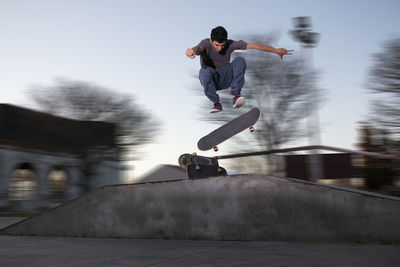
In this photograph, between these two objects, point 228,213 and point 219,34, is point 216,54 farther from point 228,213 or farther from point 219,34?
point 228,213

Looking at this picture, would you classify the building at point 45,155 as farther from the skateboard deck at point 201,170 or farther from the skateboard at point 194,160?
the skateboard deck at point 201,170

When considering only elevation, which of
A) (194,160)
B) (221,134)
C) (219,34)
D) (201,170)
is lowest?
(201,170)

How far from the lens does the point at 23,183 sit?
25.8m

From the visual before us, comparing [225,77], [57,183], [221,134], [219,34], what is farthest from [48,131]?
[219,34]

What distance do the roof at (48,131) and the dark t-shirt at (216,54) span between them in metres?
15.9

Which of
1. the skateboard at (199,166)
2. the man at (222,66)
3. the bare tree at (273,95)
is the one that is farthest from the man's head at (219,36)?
the bare tree at (273,95)

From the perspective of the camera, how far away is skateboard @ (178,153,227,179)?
6.80 meters

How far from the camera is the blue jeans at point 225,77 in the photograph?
5.73m

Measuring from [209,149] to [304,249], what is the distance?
8.13 feet

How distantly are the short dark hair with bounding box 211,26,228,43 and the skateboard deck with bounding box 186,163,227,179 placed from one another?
241 centimetres

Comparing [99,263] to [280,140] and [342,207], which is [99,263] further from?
[280,140]

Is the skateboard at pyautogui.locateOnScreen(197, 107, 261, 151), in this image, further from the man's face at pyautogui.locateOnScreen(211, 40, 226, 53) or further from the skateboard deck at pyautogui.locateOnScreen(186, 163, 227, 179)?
the man's face at pyautogui.locateOnScreen(211, 40, 226, 53)

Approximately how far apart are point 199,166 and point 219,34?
8.30 feet

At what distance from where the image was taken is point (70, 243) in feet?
19.3
